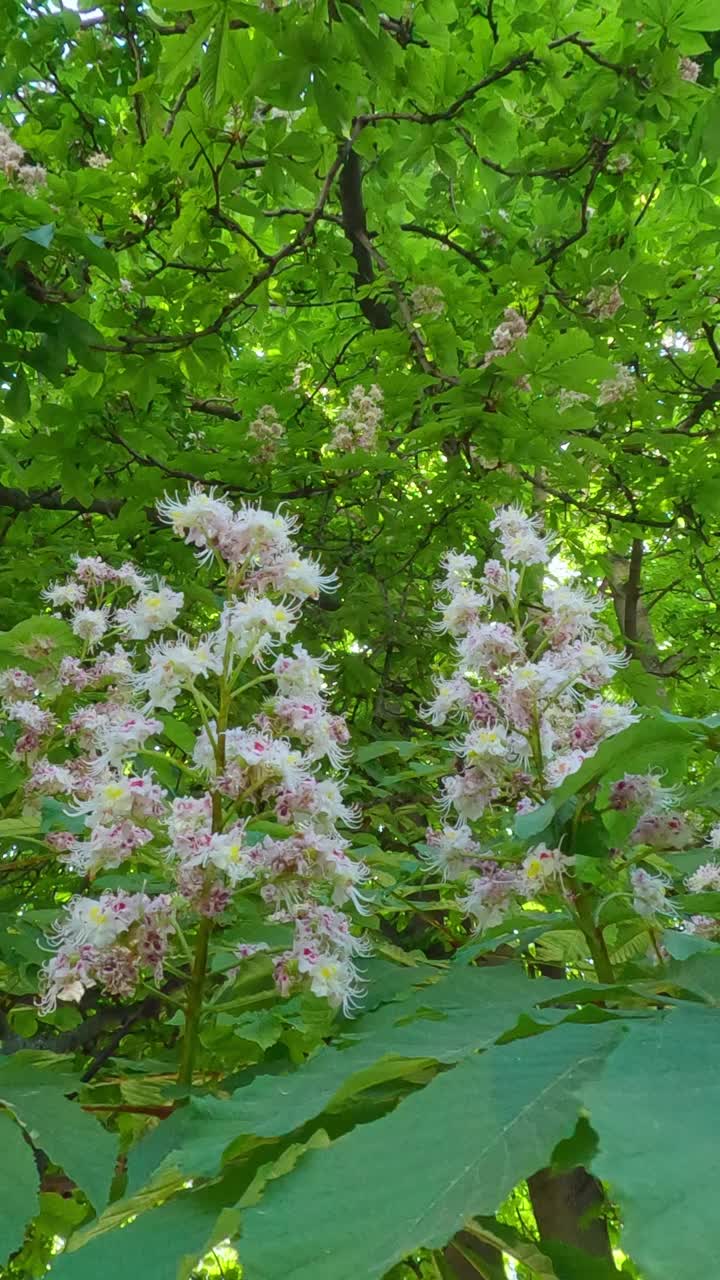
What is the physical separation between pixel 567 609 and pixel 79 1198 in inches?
61.6

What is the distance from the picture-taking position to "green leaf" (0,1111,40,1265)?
2.34ft

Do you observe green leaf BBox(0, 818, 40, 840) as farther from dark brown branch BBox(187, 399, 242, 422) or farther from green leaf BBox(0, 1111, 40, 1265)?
dark brown branch BBox(187, 399, 242, 422)

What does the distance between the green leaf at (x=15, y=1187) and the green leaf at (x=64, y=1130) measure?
0.17ft

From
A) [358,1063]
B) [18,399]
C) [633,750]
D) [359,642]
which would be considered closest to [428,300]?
[359,642]

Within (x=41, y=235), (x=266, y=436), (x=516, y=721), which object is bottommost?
(x=516, y=721)

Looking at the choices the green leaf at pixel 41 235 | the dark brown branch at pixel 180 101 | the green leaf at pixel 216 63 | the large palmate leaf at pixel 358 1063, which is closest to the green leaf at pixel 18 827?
the large palmate leaf at pixel 358 1063

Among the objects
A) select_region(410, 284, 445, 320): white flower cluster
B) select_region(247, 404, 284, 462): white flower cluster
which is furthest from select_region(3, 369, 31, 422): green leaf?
select_region(410, 284, 445, 320): white flower cluster

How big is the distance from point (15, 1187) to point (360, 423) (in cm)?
288

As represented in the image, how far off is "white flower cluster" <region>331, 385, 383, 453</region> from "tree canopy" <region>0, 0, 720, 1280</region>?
0.05 ft

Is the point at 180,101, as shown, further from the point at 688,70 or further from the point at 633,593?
the point at 633,593

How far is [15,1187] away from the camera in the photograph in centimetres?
77

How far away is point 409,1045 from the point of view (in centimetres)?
83

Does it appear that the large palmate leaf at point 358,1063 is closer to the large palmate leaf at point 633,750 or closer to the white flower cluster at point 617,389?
the large palmate leaf at point 633,750

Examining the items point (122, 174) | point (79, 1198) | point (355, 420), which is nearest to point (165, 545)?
point (355, 420)
